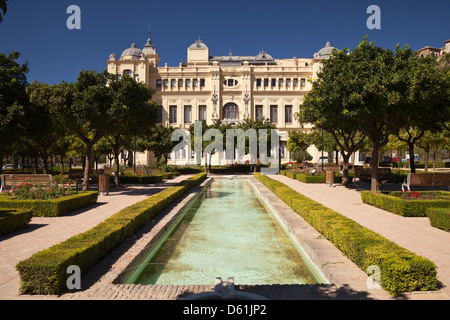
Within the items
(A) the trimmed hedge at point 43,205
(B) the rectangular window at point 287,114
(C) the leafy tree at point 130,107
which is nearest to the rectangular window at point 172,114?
(B) the rectangular window at point 287,114

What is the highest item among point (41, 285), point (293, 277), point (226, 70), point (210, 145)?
point (226, 70)

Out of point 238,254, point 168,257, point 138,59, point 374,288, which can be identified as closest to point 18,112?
point 168,257

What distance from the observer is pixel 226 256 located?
21.7 ft

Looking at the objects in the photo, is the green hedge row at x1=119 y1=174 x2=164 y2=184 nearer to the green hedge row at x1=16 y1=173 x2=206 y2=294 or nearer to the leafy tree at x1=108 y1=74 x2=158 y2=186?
the leafy tree at x1=108 y1=74 x2=158 y2=186

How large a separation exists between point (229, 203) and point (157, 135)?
2356 centimetres

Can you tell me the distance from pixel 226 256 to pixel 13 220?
5.33 m

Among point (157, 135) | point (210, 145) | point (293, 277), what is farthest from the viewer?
point (157, 135)

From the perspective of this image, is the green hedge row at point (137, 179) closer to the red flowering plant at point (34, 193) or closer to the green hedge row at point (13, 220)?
the red flowering plant at point (34, 193)

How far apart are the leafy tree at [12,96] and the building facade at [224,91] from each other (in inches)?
1274

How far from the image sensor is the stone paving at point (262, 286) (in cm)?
418

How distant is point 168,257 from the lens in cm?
657

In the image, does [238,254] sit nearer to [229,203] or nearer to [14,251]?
[14,251]

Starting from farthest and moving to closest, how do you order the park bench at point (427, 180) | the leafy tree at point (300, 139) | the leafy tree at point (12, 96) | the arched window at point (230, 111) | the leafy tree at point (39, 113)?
the arched window at point (230, 111)
the leafy tree at point (300, 139)
the leafy tree at point (12, 96)
the leafy tree at point (39, 113)
the park bench at point (427, 180)
